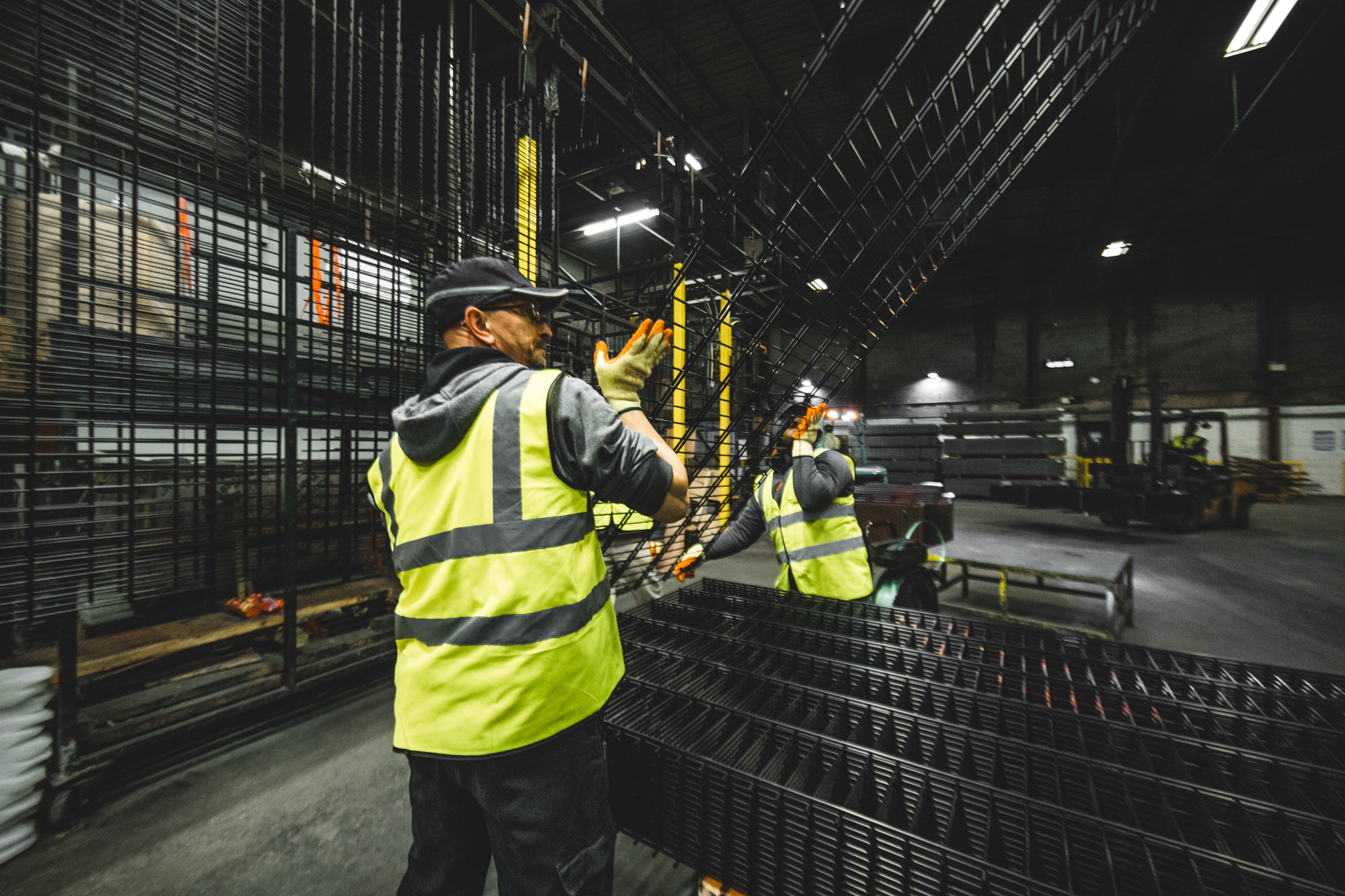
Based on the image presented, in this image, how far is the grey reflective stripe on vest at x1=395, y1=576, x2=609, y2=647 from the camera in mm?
932

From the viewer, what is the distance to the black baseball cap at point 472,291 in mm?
1110

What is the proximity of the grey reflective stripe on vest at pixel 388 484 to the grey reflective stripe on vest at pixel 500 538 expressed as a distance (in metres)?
0.21

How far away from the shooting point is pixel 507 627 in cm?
93

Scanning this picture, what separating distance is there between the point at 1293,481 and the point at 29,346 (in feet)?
72.4

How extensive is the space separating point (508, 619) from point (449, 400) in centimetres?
46

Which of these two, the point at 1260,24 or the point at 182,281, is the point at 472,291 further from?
the point at 1260,24

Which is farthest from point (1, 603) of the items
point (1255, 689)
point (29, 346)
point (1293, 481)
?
point (1293, 481)

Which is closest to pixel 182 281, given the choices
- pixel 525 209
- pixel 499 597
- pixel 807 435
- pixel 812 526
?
pixel 525 209

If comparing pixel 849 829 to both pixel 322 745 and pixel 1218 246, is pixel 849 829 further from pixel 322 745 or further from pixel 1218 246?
pixel 1218 246

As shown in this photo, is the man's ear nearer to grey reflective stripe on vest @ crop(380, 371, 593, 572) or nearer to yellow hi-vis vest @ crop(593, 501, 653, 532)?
grey reflective stripe on vest @ crop(380, 371, 593, 572)

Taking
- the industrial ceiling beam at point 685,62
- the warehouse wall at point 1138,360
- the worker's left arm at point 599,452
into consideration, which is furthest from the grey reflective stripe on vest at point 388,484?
the warehouse wall at point 1138,360

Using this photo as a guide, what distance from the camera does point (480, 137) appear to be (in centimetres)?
330

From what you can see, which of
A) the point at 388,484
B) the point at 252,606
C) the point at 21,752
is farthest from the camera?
the point at 252,606

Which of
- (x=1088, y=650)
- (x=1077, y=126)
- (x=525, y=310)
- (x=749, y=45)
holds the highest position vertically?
(x=1077, y=126)
